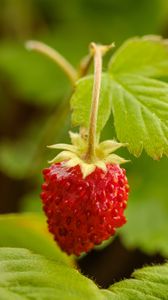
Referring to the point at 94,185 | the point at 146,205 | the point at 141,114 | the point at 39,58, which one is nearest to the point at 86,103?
the point at 141,114

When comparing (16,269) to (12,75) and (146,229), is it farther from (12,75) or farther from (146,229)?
(12,75)

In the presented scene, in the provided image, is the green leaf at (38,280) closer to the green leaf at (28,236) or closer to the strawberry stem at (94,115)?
the strawberry stem at (94,115)

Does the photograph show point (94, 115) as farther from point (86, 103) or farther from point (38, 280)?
point (38, 280)

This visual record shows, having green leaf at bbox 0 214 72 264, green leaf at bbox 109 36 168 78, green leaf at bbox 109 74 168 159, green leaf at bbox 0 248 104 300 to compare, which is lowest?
green leaf at bbox 0 248 104 300

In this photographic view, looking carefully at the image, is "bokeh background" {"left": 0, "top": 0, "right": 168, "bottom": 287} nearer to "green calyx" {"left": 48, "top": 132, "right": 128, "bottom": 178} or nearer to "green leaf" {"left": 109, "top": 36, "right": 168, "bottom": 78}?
"green leaf" {"left": 109, "top": 36, "right": 168, "bottom": 78}

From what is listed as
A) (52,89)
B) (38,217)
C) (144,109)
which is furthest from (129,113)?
(52,89)

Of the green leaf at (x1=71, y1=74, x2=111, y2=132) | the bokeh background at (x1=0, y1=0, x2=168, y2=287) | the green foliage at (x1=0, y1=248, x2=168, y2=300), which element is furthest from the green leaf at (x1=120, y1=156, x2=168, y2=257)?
the green foliage at (x1=0, y1=248, x2=168, y2=300)
